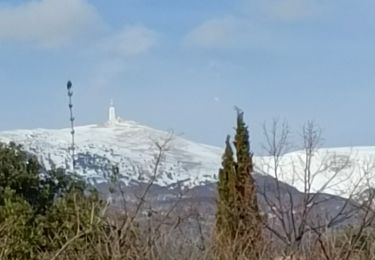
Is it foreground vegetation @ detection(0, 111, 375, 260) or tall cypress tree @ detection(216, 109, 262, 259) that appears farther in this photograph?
tall cypress tree @ detection(216, 109, 262, 259)

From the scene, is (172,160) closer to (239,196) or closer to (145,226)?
(239,196)

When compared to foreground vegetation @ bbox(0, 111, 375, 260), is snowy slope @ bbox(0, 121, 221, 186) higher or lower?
higher

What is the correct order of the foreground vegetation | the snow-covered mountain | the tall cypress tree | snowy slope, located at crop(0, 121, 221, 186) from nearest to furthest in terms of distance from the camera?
the foreground vegetation, the tall cypress tree, snowy slope, located at crop(0, 121, 221, 186), the snow-covered mountain

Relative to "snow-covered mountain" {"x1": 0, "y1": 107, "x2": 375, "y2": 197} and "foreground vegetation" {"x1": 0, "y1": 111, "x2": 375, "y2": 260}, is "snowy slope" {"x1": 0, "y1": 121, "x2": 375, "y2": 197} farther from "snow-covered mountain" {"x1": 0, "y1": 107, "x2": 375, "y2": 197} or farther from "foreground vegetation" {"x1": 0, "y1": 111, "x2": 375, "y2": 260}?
"foreground vegetation" {"x1": 0, "y1": 111, "x2": 375, "y2": 260}

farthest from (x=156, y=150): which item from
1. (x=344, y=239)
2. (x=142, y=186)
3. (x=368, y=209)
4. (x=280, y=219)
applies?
(x=344, y=239)

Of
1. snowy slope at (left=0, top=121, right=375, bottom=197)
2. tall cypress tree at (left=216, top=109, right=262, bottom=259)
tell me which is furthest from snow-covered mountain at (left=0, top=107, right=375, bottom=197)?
tall cypress tree at (left=216, top=109, right=262, bottom=259)

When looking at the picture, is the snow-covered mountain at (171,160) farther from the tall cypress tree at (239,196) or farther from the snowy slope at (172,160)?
the tall cypress tree at (239,196)

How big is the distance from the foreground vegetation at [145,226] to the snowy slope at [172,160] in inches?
40.5

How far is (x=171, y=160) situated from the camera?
2006 cm

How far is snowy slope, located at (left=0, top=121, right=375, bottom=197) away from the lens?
16.9 meters

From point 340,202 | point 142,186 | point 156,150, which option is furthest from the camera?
point 340,202

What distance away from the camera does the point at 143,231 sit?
1044cm

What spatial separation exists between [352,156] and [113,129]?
6.33 metres

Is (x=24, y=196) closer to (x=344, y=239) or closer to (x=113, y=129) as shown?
(x=344, y=239)
